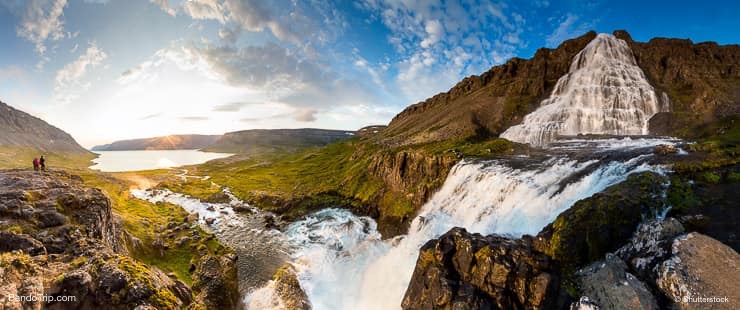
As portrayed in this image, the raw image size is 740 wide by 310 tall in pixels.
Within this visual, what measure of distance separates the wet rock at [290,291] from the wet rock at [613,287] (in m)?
20.0

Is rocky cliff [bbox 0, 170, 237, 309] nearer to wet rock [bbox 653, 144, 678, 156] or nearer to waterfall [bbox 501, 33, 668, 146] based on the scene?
wet rock [bbox 653, 144, 678, 156]

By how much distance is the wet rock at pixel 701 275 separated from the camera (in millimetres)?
12055

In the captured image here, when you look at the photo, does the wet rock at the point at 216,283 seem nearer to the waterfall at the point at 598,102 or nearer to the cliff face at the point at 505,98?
the waterfall at the point at 598,102

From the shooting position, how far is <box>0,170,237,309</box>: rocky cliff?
36.2 feet

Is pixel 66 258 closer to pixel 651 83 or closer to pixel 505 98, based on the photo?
pixel 505 98

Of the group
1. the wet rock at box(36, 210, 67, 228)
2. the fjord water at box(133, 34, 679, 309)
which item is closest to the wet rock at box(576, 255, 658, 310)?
the fjord water at box(133, 34, 679, 309)

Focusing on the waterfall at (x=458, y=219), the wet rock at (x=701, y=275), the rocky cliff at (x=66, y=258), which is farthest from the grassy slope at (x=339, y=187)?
the rocky cliff at (x=66, y=258)

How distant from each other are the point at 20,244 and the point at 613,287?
26831 millimetres

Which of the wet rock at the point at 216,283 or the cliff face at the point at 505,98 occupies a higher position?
the cliff face at the point at 505,98

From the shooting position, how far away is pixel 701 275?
12.7m

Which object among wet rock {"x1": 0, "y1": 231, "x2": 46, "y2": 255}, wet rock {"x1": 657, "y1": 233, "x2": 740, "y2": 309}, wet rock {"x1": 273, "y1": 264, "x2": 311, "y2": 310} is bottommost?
wet rock {"x1": 273, "y1": 264, "x2": 311, "y2": 310}

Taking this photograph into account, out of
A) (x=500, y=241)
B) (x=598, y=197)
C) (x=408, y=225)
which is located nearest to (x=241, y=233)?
(x=408, y=225)

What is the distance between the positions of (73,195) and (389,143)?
76.4m

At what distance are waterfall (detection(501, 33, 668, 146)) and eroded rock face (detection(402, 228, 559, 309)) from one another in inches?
1686
